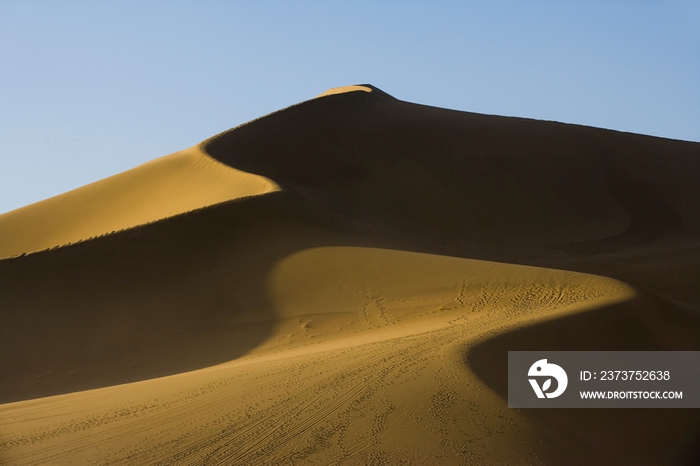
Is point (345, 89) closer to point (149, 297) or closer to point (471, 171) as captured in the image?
point (471, 171)

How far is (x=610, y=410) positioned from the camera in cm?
812

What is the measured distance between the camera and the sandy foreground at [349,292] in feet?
22.7

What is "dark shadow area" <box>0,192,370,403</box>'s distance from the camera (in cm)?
1156

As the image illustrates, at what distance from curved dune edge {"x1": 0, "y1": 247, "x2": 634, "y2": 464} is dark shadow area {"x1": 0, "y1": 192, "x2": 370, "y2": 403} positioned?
1.78m

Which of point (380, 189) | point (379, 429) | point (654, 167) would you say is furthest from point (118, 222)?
point (654, 167)
